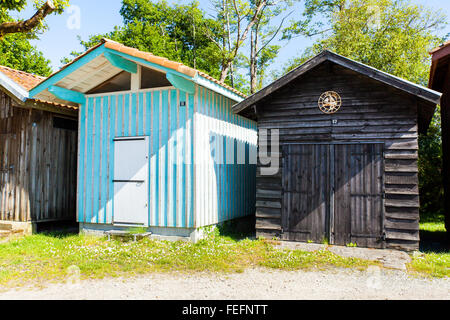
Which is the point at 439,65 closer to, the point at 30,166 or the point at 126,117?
the point at 126,117

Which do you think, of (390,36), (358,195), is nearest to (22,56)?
(390,36)

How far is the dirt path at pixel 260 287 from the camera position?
15.2 ft

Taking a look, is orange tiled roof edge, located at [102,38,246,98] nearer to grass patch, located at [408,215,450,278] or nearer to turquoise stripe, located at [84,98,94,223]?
turquoise stripe, located at [84,98,94,223]

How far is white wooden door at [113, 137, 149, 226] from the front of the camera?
805 cm

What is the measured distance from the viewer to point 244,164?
411 inches

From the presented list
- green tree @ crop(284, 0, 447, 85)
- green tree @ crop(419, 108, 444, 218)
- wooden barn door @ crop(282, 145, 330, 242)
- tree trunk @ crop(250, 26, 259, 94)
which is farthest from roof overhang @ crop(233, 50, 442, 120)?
tree trunk @ crop(250, 26, 259, 94)

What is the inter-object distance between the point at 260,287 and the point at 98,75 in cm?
638

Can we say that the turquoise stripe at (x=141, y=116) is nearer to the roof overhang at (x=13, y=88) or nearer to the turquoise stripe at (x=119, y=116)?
the turquoise stripe at (x=119, y=116)

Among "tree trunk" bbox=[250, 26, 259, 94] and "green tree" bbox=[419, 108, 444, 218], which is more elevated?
"tree trunk" bbox=[250, 26, 259, 94]

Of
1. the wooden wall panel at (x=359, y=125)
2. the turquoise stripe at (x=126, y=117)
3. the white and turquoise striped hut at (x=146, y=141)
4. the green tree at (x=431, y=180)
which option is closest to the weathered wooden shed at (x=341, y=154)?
the wooden wall panel at (x=359, y=125)

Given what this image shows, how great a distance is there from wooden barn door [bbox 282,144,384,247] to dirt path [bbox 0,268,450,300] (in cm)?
161

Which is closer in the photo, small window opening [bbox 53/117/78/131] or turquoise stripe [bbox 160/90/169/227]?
turquoise stripe [bbox 160/90/169/227]
